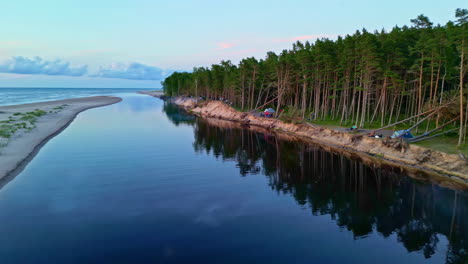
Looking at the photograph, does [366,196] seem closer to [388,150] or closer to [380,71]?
[388,150]

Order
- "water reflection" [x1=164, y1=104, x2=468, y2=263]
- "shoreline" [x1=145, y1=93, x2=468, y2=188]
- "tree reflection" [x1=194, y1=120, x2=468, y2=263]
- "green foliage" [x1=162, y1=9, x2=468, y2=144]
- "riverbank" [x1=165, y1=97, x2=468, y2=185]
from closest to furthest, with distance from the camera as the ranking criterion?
1. "water reflection" [x1=164, y1=104, x2=468, y2=263]
2. "tree reflection" [x1=194, y1=120, x2=468, y2=263]
3. "shoreline" [x1=145, y1=93, x2=468, y2=188]
4. "riverbank" [x1=165, y1=97, x2=468, y2=185]
5. "green foliage" [x1=162, y1=9, x2=468, y2=144]

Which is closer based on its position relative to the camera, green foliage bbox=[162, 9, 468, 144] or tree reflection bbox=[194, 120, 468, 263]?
tree reflection bbox=[194, 120, 468, 263]

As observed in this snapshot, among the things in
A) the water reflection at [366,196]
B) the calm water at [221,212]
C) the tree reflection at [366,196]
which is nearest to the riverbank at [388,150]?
the water reflection at [366,196]

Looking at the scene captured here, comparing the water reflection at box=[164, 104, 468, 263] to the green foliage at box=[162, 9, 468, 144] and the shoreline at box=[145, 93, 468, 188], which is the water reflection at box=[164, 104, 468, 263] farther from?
the green foliage at box=[162, 9, 468, 144]

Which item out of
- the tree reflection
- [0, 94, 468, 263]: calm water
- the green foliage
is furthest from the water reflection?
the green foliage

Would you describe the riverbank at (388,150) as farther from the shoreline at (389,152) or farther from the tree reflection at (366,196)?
the tree reflection at (366,196)

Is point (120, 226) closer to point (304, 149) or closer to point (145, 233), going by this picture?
point (145, 233)

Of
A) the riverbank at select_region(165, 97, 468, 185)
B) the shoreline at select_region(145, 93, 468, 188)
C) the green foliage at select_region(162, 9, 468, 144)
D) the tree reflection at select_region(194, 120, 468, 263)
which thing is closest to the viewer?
the tree reflection at select_region(194, 120, 468, 263)
